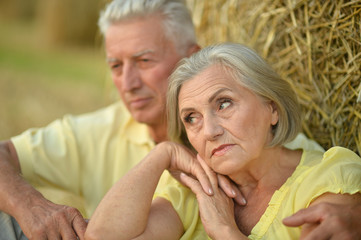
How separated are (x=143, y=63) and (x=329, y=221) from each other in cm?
152

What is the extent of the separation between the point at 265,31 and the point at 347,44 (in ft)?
2.48

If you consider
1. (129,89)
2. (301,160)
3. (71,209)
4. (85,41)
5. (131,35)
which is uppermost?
(131,35)

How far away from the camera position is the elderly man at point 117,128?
2.86 m

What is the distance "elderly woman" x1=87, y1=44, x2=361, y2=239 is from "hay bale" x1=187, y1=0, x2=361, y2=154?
539mm

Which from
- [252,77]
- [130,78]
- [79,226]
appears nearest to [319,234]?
[252,77]

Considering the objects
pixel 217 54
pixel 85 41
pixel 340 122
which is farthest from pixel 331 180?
pixel 85 41

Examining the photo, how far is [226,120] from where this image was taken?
2.02 meters

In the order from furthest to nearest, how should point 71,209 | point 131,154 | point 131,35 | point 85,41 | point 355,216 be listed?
point 85,41 → point 131,154 → point 131,35 → point 71,209 → point 355,216

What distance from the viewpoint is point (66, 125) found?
121 inches

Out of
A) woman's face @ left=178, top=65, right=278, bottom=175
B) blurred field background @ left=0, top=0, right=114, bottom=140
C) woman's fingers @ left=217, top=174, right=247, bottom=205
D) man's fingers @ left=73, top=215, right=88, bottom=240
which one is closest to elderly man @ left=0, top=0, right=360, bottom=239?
man's fingers @ left=73, top=215, right=88, bottom=240

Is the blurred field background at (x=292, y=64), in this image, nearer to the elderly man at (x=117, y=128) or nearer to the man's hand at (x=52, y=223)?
the elderly man at (x=117, y=128)

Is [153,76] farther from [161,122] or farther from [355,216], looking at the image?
[355,216]

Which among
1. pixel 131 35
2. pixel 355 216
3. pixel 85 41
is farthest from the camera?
pixel 85 41

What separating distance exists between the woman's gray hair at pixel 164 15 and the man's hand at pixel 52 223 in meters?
1.19
